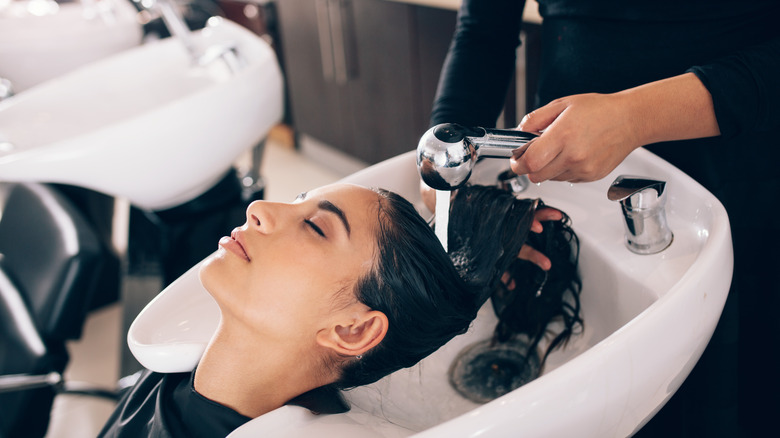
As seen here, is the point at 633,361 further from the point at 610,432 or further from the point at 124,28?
the point at 124,28

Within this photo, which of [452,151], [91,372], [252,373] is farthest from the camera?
[91,372]

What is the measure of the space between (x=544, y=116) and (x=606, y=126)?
0.24 feet

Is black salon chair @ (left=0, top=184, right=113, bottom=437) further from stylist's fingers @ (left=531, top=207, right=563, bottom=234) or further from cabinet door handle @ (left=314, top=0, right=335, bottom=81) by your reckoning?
cabinet door handle @ (left=314, top=0, right=335, bottom=81)

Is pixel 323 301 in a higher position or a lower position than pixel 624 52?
lower

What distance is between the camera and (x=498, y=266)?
0.86m

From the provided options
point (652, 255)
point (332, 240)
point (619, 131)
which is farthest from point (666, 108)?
point (332, 240)

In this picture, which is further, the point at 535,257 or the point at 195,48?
the point at 195,48

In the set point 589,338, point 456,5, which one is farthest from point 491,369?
point 456,5

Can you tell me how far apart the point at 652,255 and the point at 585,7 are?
0.40 m

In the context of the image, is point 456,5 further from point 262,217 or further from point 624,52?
point 262,217

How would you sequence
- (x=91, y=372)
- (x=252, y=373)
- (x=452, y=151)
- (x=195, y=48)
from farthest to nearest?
1. (x=91, y=372)
2. (x=195, y=48)
3. (x=252, y=373)
4. (x=452, y=151)

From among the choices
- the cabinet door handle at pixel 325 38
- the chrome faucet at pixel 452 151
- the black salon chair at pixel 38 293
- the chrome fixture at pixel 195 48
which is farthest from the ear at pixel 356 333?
the cabinet door handle at pixel 325 38

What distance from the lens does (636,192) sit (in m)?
0.73

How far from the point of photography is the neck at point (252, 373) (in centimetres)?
85
